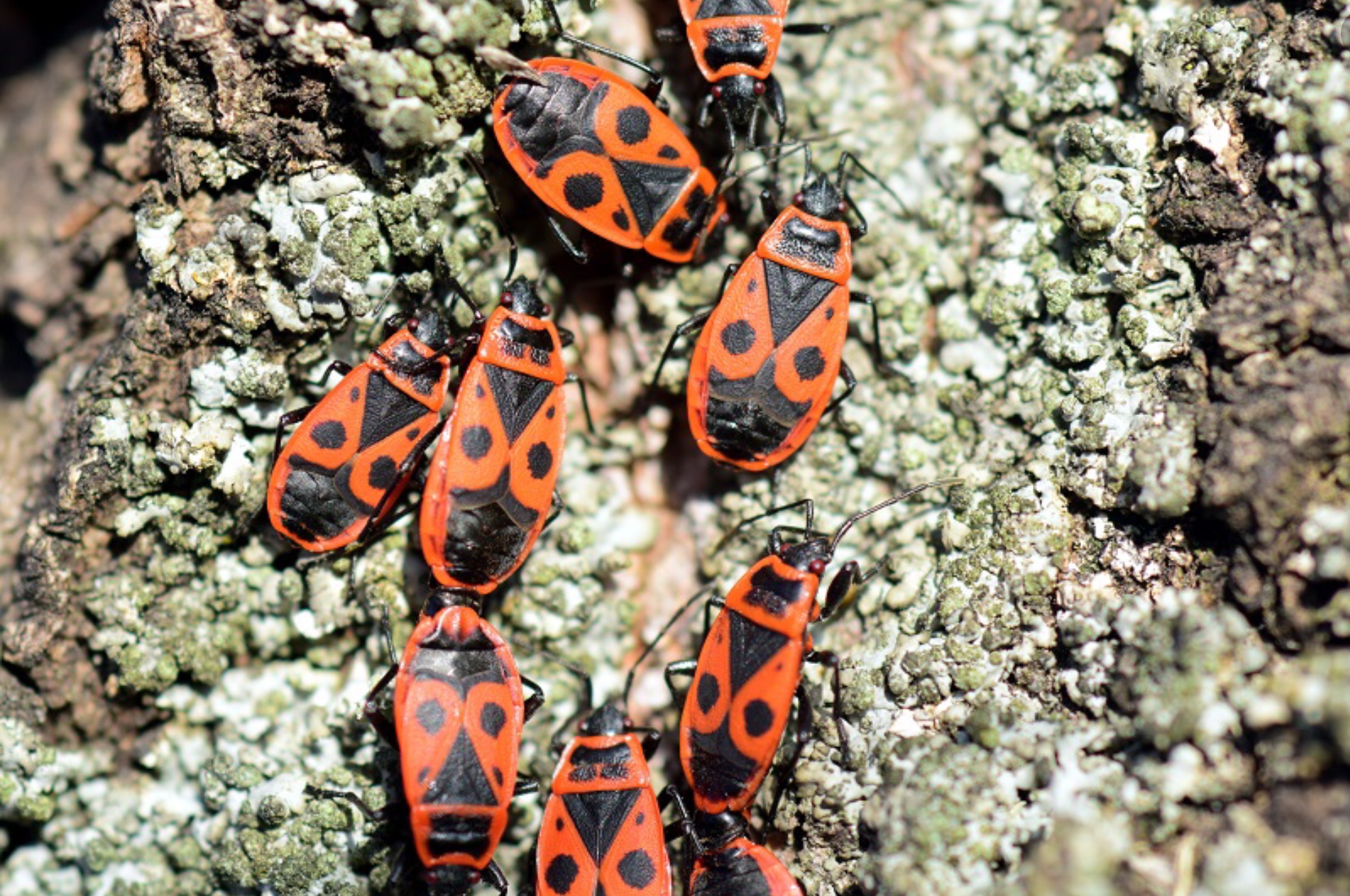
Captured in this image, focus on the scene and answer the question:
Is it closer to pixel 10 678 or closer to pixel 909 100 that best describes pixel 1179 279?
pixel 909 100

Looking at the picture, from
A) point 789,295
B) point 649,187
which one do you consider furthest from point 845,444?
point 649,187

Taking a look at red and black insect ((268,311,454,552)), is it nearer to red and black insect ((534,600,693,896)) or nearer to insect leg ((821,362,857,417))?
red and black insect ((534,600,693,896))

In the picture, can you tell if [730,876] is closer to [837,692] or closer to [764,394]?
[837,692]

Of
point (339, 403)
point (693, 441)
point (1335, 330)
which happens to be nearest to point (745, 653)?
point (693, 441)

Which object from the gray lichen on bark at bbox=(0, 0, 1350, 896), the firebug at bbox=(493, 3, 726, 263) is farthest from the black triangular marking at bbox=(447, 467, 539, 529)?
the firebug at bbox=(493, 3, 726, 263)

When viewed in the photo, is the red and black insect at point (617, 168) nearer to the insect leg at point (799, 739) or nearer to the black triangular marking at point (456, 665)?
the black triangular marking at point (456, 665)

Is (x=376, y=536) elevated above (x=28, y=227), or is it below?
below

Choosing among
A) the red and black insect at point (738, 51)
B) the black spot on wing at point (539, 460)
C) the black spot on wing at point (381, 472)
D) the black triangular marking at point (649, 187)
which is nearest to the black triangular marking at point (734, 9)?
the red and black insect at point (738, 51)
